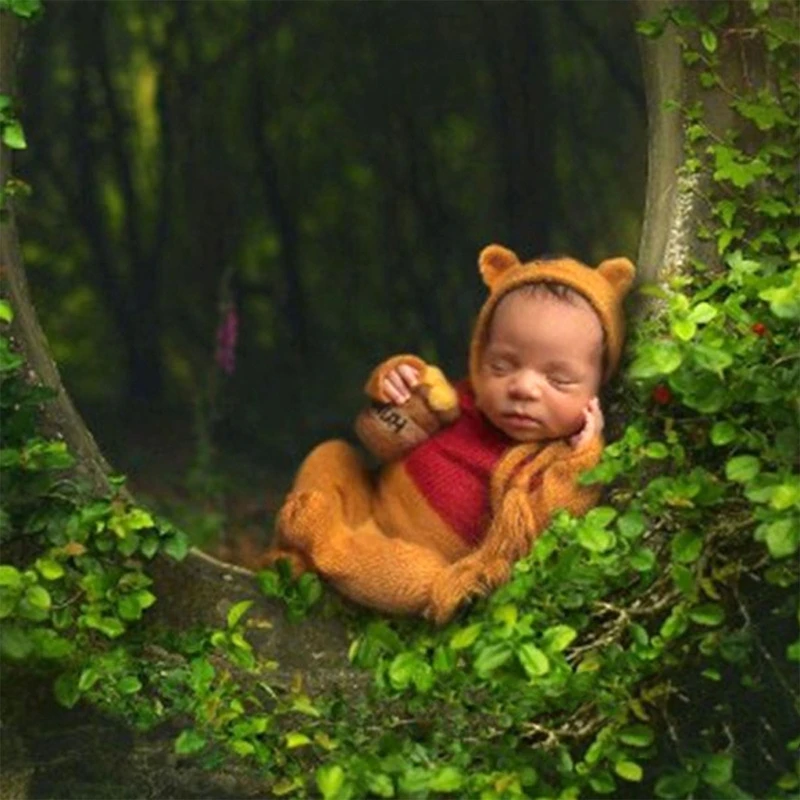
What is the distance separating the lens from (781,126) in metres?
4.15

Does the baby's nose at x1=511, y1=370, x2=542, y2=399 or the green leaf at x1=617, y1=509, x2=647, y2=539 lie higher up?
the baby's nose at x1=511, y1=370, x2=542, y2=399

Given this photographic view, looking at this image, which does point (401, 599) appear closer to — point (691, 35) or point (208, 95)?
point (691, 35)

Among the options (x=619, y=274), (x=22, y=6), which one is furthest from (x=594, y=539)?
(x=22, y=6)

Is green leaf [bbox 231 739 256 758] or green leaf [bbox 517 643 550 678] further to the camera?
green leaf [bbox 231 739 256 758]

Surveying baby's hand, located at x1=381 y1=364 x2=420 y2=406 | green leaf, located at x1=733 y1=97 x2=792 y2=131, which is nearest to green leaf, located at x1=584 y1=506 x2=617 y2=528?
baby's hand, located at x1=381 y1=364 x2=420 y2=406

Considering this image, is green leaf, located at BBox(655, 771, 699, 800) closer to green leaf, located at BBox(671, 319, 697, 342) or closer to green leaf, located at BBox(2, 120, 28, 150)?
green leaf, located at BBox(671, 319, 697, 342)

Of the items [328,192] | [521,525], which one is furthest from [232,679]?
[328,192]

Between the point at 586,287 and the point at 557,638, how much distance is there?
931mm

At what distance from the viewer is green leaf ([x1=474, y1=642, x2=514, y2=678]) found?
3.47 metres

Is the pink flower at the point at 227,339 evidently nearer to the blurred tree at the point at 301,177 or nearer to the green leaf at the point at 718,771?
the blurred tree at the point at 301,177

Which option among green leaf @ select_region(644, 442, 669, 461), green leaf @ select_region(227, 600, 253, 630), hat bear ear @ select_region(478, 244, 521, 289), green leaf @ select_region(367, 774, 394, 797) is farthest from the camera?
hat bear ear @ select_region(478, 244, 521, 289)

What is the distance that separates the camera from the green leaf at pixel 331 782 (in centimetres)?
353

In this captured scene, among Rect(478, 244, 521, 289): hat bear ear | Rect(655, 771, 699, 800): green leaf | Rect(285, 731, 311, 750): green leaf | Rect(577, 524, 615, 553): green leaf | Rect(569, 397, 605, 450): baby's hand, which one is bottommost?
Rect(655, 771, 699, 800): green leaf

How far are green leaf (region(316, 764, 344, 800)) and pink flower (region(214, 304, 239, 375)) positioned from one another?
2.66 m
